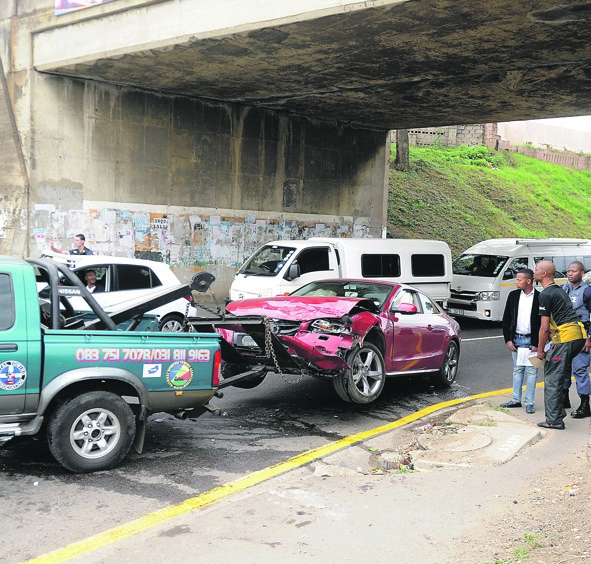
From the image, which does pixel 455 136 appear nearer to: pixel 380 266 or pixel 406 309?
pixel 380 266

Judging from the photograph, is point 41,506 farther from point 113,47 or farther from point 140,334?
point 113,47

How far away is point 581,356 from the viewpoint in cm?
831

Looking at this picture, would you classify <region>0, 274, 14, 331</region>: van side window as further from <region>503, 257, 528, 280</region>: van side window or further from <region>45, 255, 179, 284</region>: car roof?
<region>503, 257, 528, 280</region>: van side window

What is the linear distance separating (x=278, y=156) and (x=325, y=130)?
2270 millimetres

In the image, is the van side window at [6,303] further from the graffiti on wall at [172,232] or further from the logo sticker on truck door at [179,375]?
the graffiti on wall at [172,232]

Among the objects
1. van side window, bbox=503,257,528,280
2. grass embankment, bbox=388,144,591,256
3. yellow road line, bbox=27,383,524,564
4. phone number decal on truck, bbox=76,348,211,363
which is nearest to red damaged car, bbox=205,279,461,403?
yellow road line, bbox=27,383,524,564

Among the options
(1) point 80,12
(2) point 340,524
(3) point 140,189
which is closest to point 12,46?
(1) point 80,12

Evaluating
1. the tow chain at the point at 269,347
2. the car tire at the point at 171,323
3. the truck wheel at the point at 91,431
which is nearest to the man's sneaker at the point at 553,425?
the tow chain at the point at 269,347

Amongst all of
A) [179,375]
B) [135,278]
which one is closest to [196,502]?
[179,375]

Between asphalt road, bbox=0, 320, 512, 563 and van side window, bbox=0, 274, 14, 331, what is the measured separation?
4.16 feet

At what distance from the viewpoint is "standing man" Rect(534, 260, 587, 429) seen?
301 inches

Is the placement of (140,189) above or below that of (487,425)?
above

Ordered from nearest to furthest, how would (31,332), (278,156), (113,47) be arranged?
(31,332) → (113,47) → (278,156)

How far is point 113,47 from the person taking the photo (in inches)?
606
